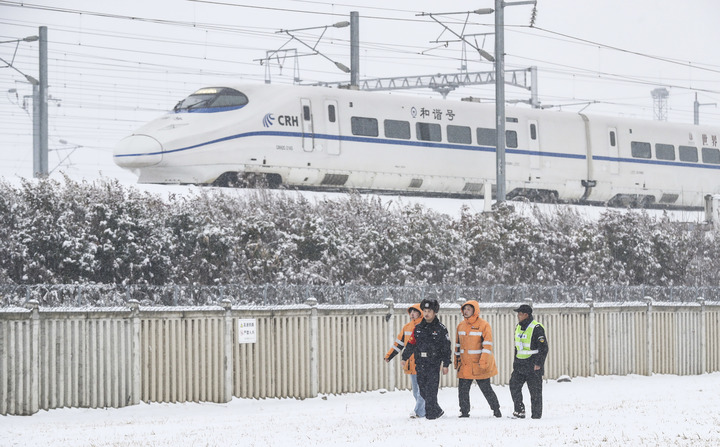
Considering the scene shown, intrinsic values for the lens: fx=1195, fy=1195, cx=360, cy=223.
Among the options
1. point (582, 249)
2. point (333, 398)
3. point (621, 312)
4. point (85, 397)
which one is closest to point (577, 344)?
point (621, 312)

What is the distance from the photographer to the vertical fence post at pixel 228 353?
58.8 ft

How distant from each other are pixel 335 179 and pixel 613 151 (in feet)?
37.1

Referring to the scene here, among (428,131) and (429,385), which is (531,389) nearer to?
(429,385)

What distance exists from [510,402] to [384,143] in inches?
607

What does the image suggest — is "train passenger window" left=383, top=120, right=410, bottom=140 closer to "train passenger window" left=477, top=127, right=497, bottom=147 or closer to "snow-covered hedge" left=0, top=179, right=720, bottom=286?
"train passenger window" left=477, top=127, right=497, bottom=147

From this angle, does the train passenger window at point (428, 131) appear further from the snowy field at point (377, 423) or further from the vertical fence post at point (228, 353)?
the vertical fence post at point (228, 353)

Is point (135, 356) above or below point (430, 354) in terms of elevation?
below

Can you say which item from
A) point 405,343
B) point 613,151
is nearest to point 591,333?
point 405,343

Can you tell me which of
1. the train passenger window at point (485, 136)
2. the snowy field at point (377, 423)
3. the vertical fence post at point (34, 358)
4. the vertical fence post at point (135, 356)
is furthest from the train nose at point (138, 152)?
the vertical fence post at point (34, 358)

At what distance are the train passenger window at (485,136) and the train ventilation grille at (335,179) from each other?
5241 mm

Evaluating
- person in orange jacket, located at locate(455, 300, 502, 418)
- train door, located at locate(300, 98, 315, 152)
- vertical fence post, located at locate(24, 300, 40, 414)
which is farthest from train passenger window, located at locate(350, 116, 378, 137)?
person in orange jacket, located at locate(455, 300, 502, 418)

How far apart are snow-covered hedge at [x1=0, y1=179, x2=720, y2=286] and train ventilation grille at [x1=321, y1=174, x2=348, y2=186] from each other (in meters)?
2.67

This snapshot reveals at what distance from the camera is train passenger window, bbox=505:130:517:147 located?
118ft

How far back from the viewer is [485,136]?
3559 centimetres
